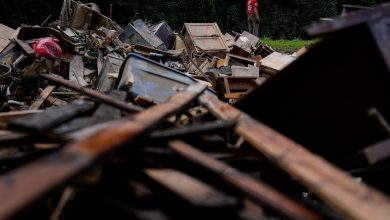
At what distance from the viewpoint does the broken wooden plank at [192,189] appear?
178cm

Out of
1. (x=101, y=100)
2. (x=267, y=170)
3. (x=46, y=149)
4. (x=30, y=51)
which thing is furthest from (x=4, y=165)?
(x=30, y=51)

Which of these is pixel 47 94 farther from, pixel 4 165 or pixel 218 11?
pixel 218 11

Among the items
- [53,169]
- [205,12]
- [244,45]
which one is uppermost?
[53,169]

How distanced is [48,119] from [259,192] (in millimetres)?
1207

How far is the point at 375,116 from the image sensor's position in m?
2.21

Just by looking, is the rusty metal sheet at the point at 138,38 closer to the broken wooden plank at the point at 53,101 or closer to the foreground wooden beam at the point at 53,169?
the broken wooden plank at the point at 53,101

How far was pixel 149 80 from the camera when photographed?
4367 mm

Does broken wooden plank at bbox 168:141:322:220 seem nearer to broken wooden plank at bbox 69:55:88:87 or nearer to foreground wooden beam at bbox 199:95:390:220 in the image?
foreground wooden beam at bbox 199:95:390:220

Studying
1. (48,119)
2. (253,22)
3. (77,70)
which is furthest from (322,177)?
(253,22)

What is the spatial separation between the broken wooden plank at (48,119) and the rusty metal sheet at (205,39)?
25.5 ft

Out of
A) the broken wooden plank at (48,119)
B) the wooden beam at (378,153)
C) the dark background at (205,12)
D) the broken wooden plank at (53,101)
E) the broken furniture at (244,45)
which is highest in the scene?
the broken wooden plank at (48,119)

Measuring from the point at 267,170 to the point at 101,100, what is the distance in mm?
1265

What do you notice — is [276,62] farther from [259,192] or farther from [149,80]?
[259,192]

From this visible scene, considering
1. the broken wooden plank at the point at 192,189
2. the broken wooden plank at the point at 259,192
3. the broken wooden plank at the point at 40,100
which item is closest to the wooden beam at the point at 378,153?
the broken wooden plank at the point at 259,192
